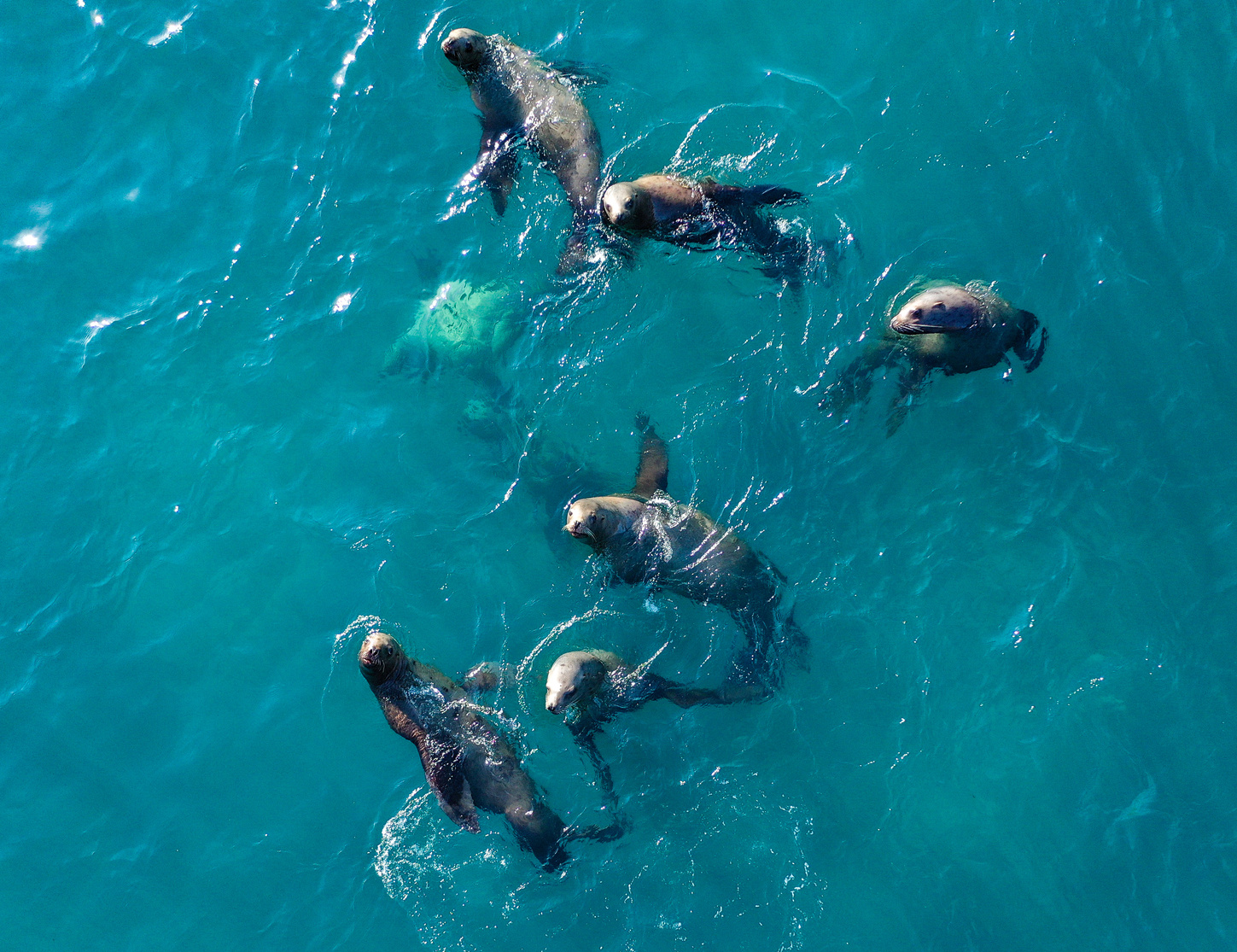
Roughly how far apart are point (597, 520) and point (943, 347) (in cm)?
474

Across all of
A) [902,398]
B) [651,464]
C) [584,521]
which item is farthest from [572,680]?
[902,398]

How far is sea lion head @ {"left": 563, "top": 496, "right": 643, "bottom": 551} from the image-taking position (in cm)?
994

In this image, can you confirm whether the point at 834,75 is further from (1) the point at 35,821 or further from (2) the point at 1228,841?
(1) the point at 35,821

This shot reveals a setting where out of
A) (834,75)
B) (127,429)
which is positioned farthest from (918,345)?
(127,429)

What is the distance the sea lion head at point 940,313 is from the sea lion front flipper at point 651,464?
320 centimetres

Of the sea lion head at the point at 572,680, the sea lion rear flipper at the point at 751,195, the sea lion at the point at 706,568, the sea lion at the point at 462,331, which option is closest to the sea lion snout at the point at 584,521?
the sea lion at the point at 706,568

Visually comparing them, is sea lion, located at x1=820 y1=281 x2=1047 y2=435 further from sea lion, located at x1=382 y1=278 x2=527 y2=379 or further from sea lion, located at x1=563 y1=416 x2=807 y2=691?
sea lion, located at x1=382 y1=278 x2=527 y2=379

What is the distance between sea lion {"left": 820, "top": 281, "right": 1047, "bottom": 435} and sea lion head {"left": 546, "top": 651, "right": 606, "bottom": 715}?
4269mm

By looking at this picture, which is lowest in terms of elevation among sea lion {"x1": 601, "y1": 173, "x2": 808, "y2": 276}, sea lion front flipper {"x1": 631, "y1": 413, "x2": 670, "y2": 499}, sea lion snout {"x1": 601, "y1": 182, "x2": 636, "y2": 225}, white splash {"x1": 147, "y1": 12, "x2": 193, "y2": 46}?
sea lion front flipper {"x1": 631, "y1": 413, "x2": 670, "y2": 499}

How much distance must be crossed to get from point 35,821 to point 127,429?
5.09 m

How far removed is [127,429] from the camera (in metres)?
11.5

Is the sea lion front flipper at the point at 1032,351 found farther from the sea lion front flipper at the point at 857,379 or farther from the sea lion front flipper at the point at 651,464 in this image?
the sea lion front flipper at the point at 651,464

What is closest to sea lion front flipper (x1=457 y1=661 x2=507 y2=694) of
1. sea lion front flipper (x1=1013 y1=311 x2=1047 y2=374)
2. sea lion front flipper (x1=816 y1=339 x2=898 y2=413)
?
sea lion front flipper (x1=816 y1=339 x2=898 y2=413)

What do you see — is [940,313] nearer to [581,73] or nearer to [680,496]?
[680,496]
